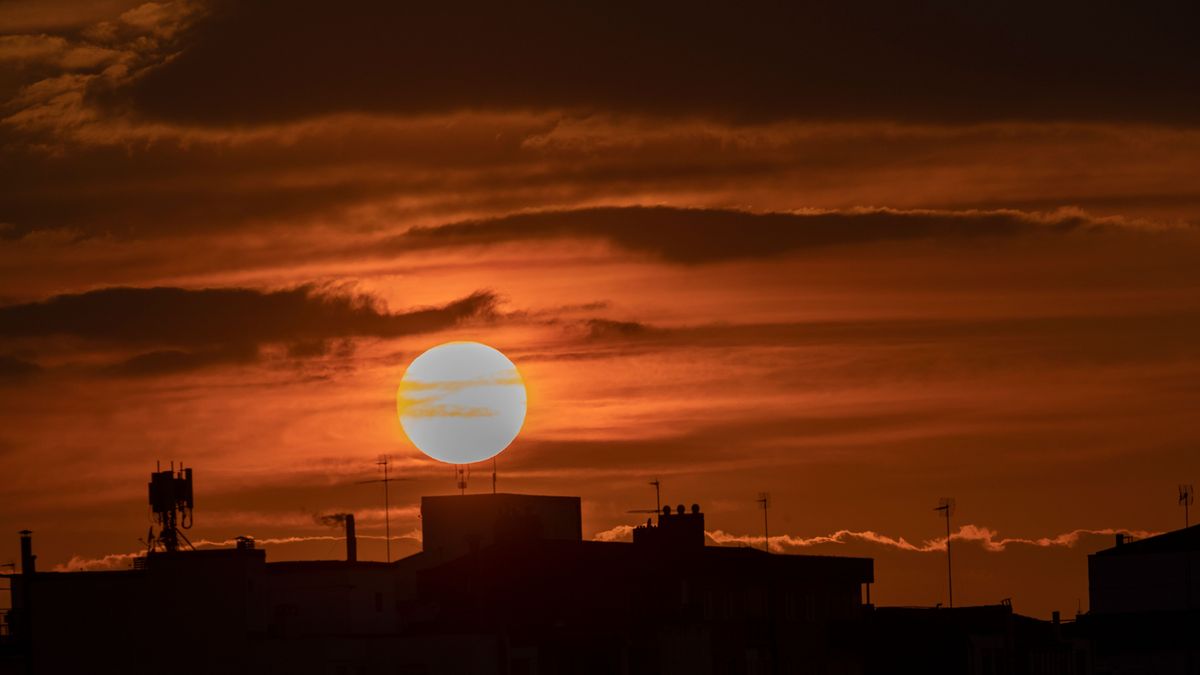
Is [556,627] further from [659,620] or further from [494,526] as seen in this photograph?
[494,526]

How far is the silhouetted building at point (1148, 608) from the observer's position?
13388 cm

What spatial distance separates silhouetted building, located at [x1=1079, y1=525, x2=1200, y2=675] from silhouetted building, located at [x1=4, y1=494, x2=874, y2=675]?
23.6 metres

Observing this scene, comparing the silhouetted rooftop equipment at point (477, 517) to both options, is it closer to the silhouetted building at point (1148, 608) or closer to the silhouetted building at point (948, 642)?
the silhouetted building at point (948, 642)

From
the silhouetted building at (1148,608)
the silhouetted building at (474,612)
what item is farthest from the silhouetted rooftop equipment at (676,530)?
the silhouetted building at (1148,608)

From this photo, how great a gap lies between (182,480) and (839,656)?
34.9m

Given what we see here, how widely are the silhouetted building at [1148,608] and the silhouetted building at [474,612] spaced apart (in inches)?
931

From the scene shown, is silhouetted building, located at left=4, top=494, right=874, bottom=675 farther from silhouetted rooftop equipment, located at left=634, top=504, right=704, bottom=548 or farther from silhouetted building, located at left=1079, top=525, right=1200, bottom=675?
silhouetted building, located at left=1079, top=525, right=1200, bottom=675

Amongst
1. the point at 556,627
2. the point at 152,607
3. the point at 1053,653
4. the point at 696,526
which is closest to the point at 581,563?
the point at 556,627

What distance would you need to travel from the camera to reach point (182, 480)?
4601 inches

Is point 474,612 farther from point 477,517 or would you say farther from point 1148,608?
point 1148,608

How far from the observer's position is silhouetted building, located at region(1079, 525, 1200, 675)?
134m

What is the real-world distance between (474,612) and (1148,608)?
49.1 meters

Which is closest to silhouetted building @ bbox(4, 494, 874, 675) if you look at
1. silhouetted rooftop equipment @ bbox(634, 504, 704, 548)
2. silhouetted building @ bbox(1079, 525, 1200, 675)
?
silhouetted rooftop equipment @ bbox(634, 504, 704, 548)

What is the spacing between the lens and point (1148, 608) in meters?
136
